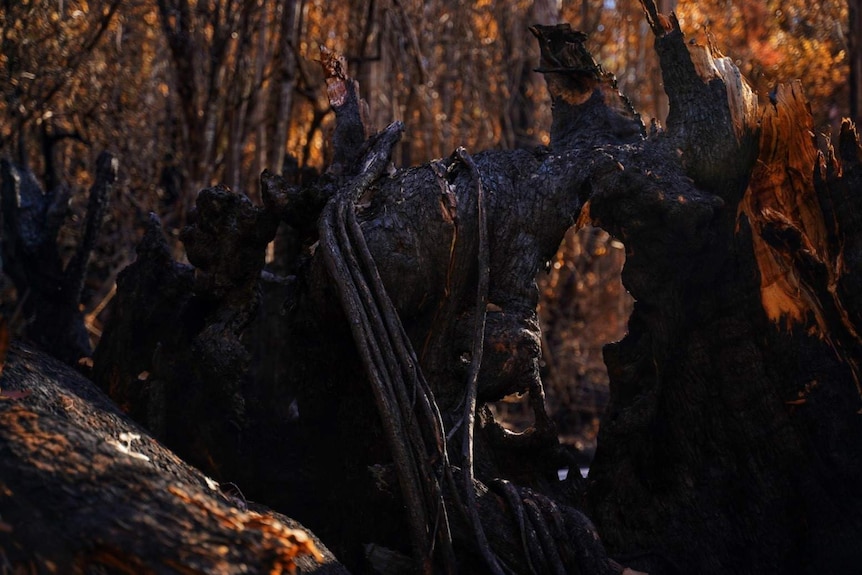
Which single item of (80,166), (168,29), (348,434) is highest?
(168,29)

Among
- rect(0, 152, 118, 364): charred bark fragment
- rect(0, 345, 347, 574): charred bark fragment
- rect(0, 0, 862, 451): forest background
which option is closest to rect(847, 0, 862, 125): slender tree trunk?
rect(0, 0, 862, 451): forest background

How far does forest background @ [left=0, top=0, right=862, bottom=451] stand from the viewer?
598 cm

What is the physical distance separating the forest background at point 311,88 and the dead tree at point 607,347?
1.67 ft

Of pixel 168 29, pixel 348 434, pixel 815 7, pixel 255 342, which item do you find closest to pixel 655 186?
pixel 348 434

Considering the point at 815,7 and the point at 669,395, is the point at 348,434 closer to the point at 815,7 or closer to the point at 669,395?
the point at 669,395

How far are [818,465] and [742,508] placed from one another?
301 millimetres

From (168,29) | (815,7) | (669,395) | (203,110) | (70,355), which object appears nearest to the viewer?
(669,395)

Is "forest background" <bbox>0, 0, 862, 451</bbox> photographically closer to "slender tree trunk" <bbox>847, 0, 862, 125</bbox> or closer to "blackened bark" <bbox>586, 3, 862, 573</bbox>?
"slender tree trunk" <bbox>847, 0, 862, 125</bbox>

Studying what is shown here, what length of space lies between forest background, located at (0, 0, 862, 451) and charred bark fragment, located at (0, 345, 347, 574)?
2064 millimetres

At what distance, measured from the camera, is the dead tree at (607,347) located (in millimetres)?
3148

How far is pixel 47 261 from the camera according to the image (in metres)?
4.13

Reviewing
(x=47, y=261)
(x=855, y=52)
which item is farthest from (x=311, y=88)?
(x=855, y=52)

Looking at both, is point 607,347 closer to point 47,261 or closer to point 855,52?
point 47,261

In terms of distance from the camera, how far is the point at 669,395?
3488mm
